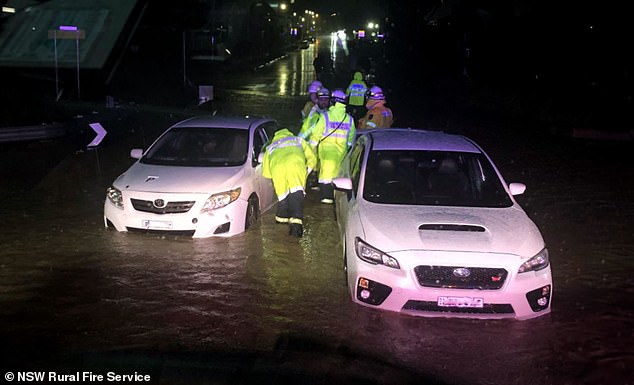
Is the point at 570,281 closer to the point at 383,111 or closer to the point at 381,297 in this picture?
the point at 381,297

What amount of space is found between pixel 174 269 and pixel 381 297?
2717mm

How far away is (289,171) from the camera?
925 centimetres

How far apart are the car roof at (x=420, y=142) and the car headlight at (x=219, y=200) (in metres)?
1.83

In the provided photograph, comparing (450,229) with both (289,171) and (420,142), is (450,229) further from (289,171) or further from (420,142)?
(289,171)

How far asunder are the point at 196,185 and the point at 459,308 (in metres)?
4.00

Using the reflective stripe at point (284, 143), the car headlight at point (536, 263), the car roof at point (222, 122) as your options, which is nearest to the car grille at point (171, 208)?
the reflective stripe at point (284, 143)

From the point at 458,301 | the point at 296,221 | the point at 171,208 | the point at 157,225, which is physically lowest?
the point at 296,221

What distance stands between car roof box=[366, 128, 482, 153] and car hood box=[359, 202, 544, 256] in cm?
104

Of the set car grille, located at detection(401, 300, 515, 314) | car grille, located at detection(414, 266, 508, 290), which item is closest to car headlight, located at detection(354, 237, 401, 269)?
car grille, located at detection(414, 266, 508, 290)

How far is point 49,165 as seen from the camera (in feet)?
47.8

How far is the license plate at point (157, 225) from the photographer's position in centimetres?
869

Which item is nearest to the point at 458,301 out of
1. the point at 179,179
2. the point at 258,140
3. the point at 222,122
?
the point at 179,179

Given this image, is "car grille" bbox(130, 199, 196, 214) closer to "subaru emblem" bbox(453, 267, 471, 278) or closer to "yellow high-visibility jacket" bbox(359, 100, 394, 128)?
"subaru emblem" bbox(453, 267, 471, 278)

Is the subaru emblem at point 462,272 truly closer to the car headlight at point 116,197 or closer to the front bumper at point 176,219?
the front bumper at point 176,219
